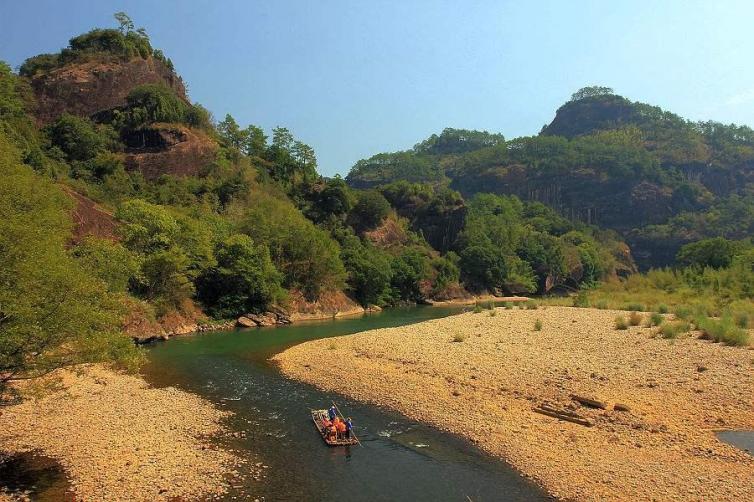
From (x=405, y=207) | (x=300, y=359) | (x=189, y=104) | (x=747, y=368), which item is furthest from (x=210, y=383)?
(x=405, y=207)

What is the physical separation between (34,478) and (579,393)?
68.9 ft

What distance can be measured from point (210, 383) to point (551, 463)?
1953 cm

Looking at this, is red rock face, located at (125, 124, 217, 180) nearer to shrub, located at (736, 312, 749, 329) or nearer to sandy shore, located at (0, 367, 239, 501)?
sandy shore, located at (0, 367, 239, 501)

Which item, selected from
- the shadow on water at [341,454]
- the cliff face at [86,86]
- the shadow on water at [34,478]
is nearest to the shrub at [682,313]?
the shadow on water at [341,454]

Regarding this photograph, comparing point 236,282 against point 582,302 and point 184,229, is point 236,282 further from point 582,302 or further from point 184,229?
point 582,302

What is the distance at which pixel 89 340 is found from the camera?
15.5 meters

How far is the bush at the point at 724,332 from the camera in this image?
98.9ft

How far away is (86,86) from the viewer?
3875 inches

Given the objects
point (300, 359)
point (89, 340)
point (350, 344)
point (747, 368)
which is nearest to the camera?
point (89, 340)

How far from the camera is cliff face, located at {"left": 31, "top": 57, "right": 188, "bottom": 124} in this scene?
9512 cm

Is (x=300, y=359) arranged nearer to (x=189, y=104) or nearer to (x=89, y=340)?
(x=89, y=340)

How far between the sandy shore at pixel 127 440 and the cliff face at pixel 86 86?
3549 inches

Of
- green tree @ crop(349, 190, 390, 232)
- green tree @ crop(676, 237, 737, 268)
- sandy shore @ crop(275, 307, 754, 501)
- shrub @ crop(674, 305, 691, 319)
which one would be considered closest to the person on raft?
sandy shore @ crop(275, 307, 754, 501)

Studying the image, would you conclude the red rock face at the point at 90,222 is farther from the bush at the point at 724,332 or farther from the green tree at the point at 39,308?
the bush at the point at 724,332
